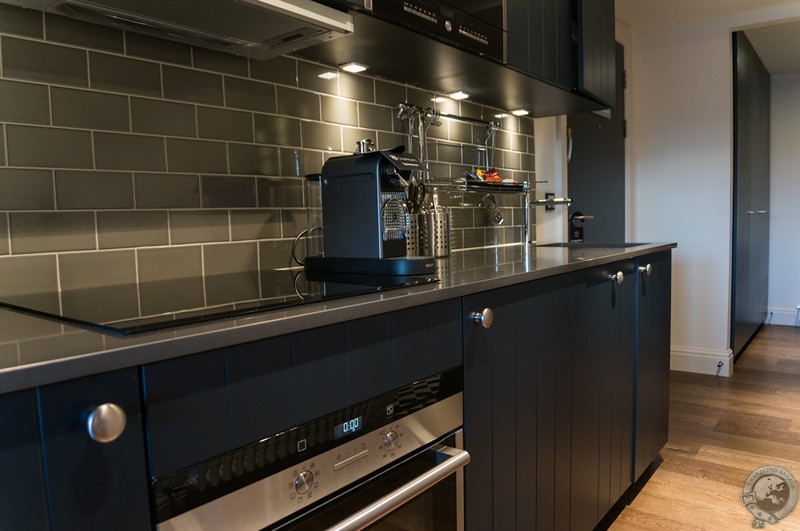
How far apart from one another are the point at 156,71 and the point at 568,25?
1.70 metres

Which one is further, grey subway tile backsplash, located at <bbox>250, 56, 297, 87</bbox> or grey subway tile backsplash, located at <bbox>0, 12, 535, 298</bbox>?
grey subway tile backsplash, located at <bbox>250, 56, 297, 87</bbox>

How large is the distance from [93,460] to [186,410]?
0.11 metres

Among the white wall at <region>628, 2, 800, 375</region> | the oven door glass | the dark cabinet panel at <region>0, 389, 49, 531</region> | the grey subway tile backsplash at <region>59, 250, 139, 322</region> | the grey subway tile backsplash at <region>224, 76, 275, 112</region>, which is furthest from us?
the white wall at <region>628, 2, 800, 375</region>

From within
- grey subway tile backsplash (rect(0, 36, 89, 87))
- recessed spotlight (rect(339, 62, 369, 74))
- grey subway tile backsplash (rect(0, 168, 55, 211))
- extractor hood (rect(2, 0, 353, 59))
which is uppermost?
recessed spotlight (rect(339, 62, 369, 74))

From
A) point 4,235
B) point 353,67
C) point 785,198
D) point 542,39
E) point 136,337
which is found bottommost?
point 136,337

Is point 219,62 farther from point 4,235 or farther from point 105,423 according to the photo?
point 105,423

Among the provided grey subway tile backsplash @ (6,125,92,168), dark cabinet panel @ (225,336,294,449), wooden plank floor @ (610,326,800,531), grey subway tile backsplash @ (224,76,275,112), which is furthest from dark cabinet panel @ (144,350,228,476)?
wooden plank floor @ (610,326,800,531)

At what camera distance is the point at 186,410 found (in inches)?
27.5

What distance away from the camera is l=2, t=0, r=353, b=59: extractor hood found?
1.13 metres

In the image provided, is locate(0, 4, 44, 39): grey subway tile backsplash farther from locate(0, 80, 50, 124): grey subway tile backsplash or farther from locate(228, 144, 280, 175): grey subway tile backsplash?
locate(228, 144, 280, 175): grey subway tile backsplash

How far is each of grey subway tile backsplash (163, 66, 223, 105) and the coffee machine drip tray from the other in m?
0.47

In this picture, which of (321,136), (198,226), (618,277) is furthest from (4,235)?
(618,277)

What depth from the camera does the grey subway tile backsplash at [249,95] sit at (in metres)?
1.47

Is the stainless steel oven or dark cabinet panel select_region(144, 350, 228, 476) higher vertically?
dark cabinet panel select_region(144, 350, 228, 476)
